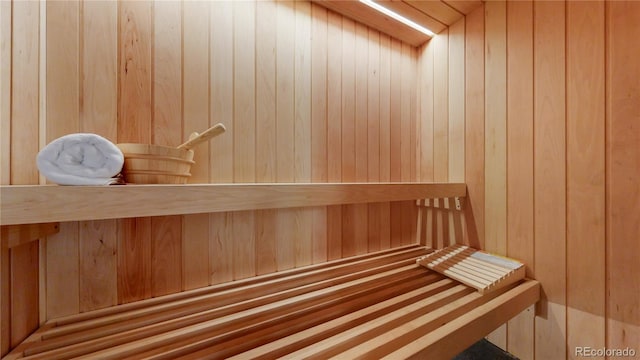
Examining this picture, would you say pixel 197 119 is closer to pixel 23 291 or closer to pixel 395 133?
pixel 23 291

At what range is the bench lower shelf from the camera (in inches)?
23.3

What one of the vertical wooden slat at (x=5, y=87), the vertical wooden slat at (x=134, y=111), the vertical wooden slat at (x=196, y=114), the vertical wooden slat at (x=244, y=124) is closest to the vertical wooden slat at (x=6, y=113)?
the vertical wooden slat at (x=5, y=87)

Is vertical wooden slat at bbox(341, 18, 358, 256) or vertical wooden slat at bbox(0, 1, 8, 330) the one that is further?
vertical wooden slat at bbox(341, 18, 358, 256)

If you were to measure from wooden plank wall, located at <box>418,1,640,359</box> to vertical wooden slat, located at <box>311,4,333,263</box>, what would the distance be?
0.70 meters

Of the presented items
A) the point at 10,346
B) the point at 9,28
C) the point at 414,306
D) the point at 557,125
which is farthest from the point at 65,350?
the point at 557,125

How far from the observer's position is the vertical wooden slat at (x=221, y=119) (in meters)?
0.91

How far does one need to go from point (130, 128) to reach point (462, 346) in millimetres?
1187

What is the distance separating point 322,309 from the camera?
0.78m

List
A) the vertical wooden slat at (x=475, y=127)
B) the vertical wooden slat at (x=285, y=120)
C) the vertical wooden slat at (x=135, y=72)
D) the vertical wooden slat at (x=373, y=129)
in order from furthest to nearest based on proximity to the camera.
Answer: the vertical wooden slat at (x=373, y=129) → the vertical wooden slat at (x=475, y=127) → the vertical wooden slat at (x=285, y=120) → the vertical wooden slat at (x=135, y=72)

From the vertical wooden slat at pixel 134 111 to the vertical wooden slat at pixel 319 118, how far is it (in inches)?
24.3

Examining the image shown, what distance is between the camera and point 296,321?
2.36 ft

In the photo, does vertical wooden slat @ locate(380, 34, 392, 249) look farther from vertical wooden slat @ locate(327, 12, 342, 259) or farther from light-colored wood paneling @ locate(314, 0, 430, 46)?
vertical wooden slat @ locate(327, 12, 342, 259)

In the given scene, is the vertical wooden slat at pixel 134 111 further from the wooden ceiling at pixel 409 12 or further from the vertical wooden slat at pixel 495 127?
the vertical wooden slat at pixel 495 127

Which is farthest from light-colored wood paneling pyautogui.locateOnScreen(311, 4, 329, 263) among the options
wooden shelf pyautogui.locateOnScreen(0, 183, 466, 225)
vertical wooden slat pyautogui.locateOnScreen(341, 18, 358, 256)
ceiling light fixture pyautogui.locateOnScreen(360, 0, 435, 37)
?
wooden shelf pyautogui.locateOnScreen(0, 183, 466, 225)
